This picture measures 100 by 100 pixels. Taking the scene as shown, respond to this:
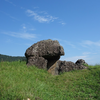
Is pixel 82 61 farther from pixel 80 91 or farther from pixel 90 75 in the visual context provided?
pixel 80 91

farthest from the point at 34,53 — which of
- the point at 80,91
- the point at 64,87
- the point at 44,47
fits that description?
the point at 80,91

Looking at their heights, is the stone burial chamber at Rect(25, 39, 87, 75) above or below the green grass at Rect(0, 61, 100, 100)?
above

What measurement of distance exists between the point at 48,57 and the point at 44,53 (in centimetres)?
83

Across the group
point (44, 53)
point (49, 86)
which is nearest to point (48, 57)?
point (44, 53)

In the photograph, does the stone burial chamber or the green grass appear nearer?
the green grass

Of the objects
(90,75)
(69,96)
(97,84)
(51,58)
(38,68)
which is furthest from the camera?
(51,58)

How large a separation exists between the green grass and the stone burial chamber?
0.85m

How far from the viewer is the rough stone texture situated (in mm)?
13414

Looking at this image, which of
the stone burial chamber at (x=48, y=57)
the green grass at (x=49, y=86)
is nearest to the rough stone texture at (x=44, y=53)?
the stone burial chamber at (x=48, y=57)

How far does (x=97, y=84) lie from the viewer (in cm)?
1030

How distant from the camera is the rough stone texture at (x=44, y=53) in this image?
1341 cm

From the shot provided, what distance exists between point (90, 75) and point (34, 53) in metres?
6.29

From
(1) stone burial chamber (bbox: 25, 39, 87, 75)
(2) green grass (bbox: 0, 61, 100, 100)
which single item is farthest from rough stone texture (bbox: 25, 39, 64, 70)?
(2) green grass (bbox: 0, 61, 100, 100)

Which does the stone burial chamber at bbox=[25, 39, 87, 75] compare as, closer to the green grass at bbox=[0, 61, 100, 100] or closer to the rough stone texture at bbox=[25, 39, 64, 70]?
the rough stone texture at bbox=[25, 39, 64, 70]
